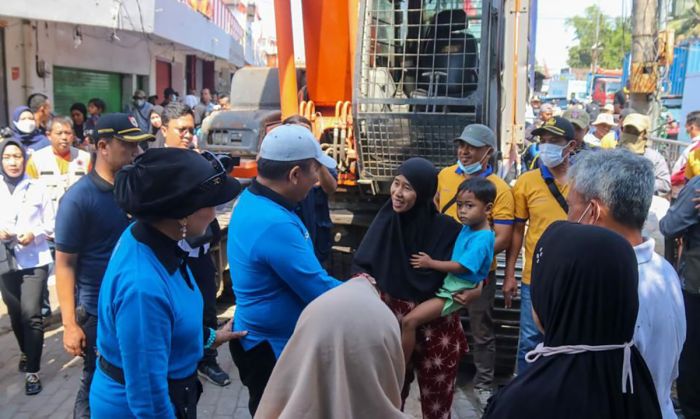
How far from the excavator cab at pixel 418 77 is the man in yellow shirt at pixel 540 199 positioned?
598 millimetres

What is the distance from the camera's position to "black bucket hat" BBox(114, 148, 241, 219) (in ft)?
6.30

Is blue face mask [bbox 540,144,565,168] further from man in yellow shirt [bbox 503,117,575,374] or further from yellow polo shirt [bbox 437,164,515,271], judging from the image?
yellow polo shirt [bbox 437,164,515,271]

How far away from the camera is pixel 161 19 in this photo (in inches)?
457

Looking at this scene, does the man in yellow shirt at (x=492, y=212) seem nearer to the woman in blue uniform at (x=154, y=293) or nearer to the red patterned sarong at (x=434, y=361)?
the red patterned sarong at (x=434, y=361)

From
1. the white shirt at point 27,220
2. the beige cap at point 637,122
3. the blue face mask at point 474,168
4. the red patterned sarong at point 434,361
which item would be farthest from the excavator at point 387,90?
the white shirt at point 27,220

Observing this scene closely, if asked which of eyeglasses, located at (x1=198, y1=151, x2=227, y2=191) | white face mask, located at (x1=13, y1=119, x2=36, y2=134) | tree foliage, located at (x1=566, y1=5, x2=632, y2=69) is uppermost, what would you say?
tree foliage, located at (x1=566, y1=5, x2=632, y2=69)

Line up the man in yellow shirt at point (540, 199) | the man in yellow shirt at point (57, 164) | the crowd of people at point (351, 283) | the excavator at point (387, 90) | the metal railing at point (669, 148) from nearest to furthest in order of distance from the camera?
the crowd of people at point (351, 283) → the man in yellow shirt at point (540, 199) → the excavator at point (387, 90) → the man in yellow shirt at point (57, 164) → the metal railing at point (669, 148)

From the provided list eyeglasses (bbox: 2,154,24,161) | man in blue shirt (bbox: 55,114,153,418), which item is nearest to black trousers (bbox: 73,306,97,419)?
man in blue shirt (bbox: 55,114,153,418)

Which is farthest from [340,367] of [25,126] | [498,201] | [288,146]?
[25,126]

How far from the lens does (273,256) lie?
2.43 meters

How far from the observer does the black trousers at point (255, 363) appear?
103 inches

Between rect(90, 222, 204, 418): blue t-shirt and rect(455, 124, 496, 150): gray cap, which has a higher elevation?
rect(455, 124, 496, 150): gray cap

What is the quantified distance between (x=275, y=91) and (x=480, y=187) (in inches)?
119

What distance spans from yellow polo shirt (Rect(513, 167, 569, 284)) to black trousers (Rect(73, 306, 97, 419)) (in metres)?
2.55
